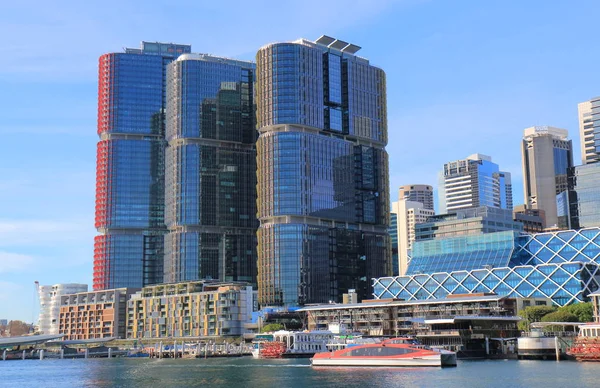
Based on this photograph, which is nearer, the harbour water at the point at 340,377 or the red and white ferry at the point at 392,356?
the harbour water at the point at 340,377

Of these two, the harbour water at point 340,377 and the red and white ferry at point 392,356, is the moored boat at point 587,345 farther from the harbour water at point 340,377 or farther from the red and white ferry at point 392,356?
the red and white ferry at point 392,356

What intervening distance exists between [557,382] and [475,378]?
52.9ft

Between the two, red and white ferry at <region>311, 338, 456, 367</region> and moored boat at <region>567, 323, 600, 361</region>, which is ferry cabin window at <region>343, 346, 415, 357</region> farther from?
moored boat at <region>567, 323, 600, 361</region>

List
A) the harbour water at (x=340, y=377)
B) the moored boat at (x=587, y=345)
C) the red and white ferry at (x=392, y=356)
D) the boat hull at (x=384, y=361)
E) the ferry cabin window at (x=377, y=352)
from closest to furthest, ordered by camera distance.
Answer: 1. the harbour water at (x=340, y=377)
2. the boat hull at (x=384, y=361)
3. the red and white ferry at (x=392, y=356)
4. the moored boat at (x=587, y=345)
5. the ferry cabin window at (x=377, y=352)

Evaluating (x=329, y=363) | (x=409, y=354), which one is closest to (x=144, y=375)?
(x=329, y=363)

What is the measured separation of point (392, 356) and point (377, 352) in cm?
441

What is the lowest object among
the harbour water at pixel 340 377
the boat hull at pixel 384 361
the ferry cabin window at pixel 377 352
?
the harbour water at pixel 340 377

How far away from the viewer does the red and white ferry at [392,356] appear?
168500 millimetres

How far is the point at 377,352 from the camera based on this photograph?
574ft

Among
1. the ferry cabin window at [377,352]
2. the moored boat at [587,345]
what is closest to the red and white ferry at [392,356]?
the ferry cabin window at [377,352]

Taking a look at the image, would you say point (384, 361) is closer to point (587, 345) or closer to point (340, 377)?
point (340, 377)

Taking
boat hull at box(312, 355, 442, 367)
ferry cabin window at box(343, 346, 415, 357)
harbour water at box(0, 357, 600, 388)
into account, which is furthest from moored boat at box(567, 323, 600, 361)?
ferry cabin window at box(343, 346, 415, 357)

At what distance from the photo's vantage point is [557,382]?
125875 mm

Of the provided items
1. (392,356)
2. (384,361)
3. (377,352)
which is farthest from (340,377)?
(377,352)
